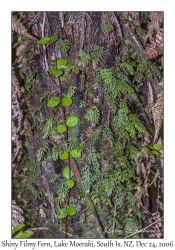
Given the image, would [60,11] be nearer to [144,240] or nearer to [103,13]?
[103,13]

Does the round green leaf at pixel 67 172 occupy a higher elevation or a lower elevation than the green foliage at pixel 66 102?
lower

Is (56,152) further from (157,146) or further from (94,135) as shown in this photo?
(157,146)

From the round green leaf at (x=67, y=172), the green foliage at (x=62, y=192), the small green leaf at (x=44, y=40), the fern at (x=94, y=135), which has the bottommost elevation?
the green foliage at (x=62, y=192)

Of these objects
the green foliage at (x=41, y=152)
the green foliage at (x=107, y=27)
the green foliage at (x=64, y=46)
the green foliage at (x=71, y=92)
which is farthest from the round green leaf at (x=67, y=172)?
the green foliage at (x=107, y=27)

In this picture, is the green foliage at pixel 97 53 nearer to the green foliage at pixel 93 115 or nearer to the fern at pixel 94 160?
the green foliage at pixel 93 115


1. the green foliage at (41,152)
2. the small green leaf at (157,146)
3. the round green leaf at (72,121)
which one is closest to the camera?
the round green leaf at (72,121)

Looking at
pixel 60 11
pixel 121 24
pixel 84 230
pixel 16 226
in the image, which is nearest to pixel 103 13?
pixel 121 24
